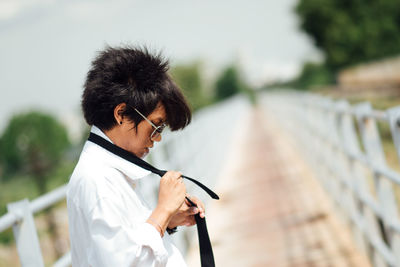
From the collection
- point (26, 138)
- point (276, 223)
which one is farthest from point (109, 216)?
point (26, 138)

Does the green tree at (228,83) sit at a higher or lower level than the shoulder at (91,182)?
lower

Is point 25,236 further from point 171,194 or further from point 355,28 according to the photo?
point 355,28

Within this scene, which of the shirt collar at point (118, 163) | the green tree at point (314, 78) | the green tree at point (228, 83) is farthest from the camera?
the green tree at point (228, 83)

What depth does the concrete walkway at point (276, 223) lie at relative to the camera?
4.70 meters

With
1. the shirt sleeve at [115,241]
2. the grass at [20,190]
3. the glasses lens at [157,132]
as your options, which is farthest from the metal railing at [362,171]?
the grass at [20,190]

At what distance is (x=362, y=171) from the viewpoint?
438 cm

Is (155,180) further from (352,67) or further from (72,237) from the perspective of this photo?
(352,67)

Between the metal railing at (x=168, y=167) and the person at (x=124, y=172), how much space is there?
0.73 meters

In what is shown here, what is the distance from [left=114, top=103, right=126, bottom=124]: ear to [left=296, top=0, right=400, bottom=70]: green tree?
150 feet

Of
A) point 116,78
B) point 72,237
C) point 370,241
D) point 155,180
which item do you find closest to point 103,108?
point 116,78

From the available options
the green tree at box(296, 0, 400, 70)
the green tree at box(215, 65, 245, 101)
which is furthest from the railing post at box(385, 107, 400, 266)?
the green tree at box(215, 65, 245, 101)

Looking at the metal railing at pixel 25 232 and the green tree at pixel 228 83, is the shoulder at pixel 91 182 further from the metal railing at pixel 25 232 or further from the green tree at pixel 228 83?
the green tree at pixel 228 83

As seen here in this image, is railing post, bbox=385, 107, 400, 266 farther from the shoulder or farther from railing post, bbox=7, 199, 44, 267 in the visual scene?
railing post, bbox=7, 199, 44, 267

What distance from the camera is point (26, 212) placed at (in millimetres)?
2182
